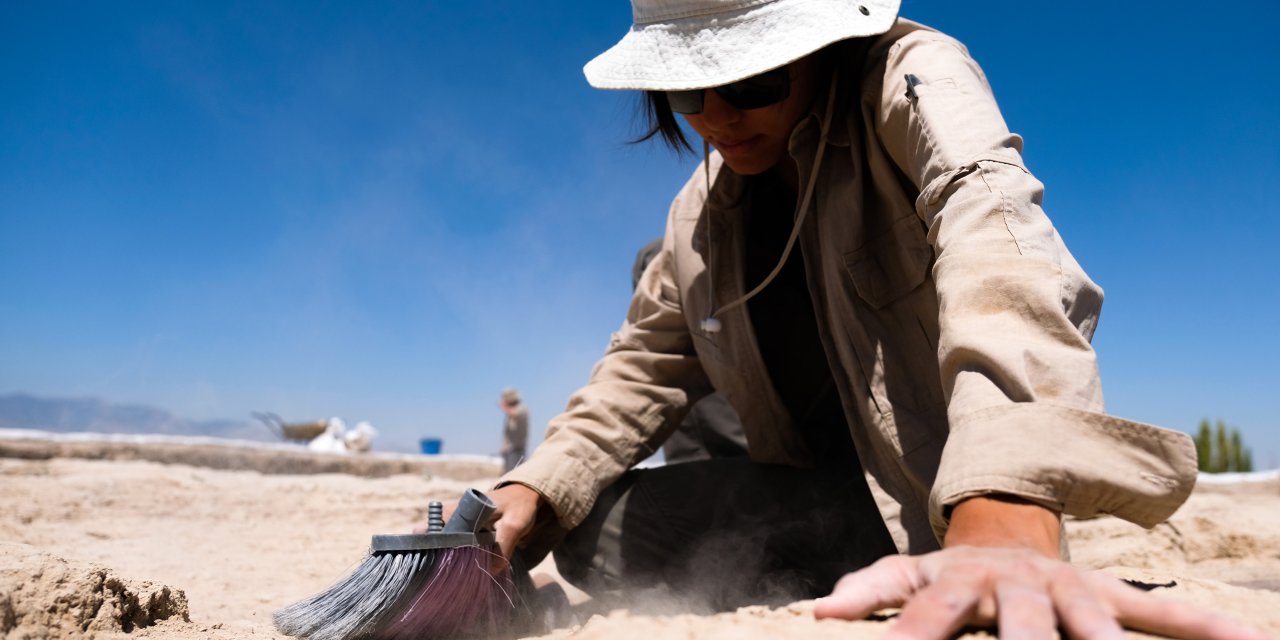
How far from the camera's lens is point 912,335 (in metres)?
1.72

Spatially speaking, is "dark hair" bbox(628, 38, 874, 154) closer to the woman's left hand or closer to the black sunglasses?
the black sunglasses

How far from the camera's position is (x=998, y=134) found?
143 centimetres

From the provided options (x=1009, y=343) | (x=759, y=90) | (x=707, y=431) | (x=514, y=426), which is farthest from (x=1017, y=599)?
(x=514, y=426)

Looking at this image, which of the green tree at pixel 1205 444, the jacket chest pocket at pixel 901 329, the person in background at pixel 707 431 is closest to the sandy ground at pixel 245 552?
the jacket chest pocket at pixel 901 329

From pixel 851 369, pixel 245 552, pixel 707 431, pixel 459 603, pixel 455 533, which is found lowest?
pixel 245 552

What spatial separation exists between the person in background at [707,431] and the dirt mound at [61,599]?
2.12m

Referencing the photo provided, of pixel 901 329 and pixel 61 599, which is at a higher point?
pixel 901 329

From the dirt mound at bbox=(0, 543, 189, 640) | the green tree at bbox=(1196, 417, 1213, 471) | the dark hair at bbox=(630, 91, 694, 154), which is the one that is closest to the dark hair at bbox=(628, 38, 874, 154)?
the dark hair at bbox=(630, 91, 694, 154)

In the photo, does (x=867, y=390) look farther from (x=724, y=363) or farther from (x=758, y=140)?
(x=758, y=140)

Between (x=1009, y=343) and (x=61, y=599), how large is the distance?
4.40 feet

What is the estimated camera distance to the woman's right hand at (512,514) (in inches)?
71.0

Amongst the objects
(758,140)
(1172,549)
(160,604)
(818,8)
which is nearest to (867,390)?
(758,140)

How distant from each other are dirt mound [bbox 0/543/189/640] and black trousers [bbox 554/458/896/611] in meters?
1.07

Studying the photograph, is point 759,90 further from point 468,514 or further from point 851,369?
point 468,514
